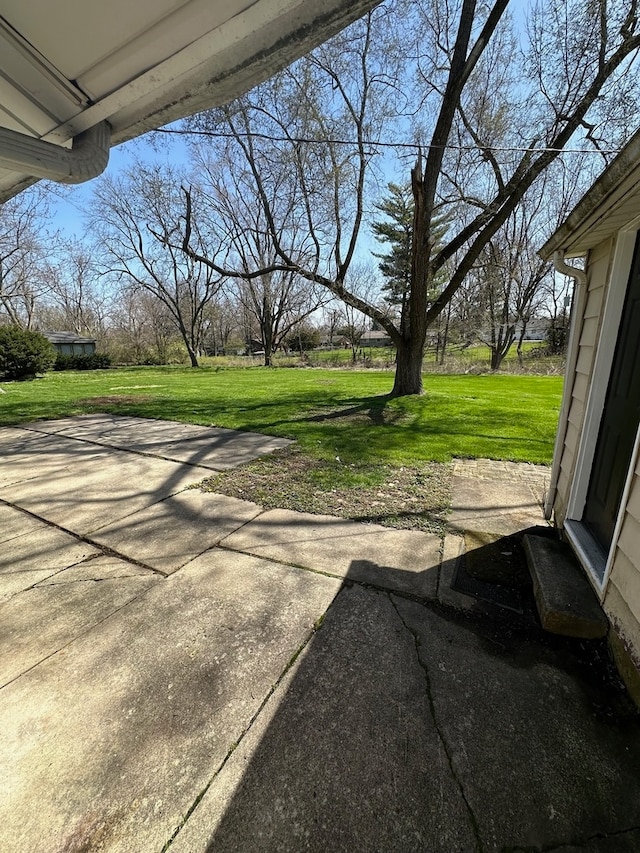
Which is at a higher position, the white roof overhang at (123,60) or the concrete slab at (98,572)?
the white roof overhang at (123,60)

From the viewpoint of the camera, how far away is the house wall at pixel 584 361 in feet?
7.22

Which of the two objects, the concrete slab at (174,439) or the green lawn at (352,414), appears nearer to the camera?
the concrete slab at (174,439)

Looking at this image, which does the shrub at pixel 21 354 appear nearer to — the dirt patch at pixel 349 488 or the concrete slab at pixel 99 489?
the concrete slab at pixel 99 489

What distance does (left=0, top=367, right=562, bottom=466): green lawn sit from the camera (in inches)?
189

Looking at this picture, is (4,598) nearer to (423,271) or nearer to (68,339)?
(423,271)

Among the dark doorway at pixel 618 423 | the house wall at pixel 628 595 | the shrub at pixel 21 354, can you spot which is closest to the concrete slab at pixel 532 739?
the house wall at pixel 628 595

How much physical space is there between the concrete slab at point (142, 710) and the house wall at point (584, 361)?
1.77m

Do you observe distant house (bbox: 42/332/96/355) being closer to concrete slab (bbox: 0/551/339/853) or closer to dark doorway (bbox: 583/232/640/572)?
concrete slab (bbox: 0/551/339/853)

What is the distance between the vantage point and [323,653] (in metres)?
1.63

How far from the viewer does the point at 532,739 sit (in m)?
1.29

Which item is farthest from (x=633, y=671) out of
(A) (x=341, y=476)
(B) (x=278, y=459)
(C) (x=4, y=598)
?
(B) (x=278, y=459)

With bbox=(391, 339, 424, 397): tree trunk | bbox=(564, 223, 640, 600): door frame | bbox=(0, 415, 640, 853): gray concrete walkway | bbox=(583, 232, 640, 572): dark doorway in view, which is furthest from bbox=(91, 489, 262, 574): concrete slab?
bbox=(391, 339, 424, 397): tree trunk

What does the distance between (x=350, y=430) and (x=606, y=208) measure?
4.35 metres

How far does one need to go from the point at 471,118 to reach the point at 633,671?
31.0 ft
